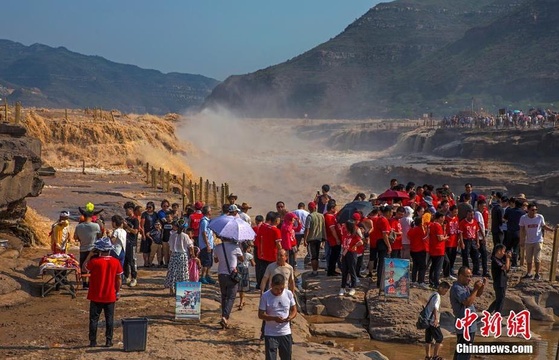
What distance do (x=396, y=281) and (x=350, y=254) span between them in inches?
34.6

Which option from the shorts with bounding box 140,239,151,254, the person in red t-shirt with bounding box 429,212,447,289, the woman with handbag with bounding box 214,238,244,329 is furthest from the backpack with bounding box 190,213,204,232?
the person in red t-shirt with bounding box 429,212,447,289

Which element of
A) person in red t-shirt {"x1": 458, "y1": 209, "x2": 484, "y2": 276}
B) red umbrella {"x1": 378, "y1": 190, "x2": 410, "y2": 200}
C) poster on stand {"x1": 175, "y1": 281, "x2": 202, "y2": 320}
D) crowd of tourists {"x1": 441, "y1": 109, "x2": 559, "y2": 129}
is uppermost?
crowd of tourists {"x1": 441, "y1": 109, "x2": 559, "y2": 129}

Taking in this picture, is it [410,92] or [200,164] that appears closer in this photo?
[200,164]

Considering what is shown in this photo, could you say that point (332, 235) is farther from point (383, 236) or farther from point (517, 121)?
point (517, 121)

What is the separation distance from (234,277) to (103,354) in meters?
2.15

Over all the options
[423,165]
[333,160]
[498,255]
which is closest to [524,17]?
[333,160]

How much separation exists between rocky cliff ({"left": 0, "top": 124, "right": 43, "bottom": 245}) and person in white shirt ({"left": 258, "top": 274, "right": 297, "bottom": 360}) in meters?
7.57

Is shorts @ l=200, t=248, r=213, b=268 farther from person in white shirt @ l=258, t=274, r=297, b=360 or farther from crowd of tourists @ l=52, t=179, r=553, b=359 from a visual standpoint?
person in white shirt @ l=258, t=274, r=297, b=360

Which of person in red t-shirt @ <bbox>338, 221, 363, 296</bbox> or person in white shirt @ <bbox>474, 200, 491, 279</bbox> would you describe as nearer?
person in red t-shirt @ <bbox>338, 221, 363, 296</bbox>

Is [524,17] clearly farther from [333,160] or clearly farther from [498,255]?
[498,255]

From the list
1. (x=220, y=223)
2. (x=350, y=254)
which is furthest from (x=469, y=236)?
(x=220, y=223)

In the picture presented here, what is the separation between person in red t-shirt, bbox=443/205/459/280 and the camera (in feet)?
44.8

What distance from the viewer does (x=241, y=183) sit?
4597 centimetres

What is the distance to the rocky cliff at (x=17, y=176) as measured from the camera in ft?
46.1
